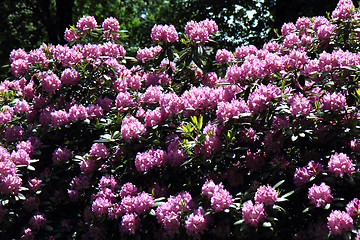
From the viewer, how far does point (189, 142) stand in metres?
3.00

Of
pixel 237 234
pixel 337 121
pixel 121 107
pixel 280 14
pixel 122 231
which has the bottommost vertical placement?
pixel 237 234

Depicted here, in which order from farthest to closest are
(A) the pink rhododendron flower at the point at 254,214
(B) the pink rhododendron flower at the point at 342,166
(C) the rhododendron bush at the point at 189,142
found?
1. (C) the rhododendron bush at the point at 189,142
2. (B) the pink rhododendron flower at the point at 342,166
3. (A) the pink rhododendron flower at the point at 254,214

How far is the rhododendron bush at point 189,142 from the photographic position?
108 inches

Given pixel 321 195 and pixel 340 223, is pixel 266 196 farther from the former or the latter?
pixel 340 223

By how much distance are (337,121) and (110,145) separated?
191 cm

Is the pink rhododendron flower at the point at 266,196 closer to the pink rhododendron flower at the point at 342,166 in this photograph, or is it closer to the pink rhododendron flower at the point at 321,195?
the pink rhododendron flower at the point at 321,195

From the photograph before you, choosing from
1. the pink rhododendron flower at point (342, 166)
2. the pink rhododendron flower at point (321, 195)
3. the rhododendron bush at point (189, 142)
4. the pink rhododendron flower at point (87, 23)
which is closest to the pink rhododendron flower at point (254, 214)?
the rhododendron bush at point (189, 142)

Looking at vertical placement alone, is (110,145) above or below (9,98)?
below

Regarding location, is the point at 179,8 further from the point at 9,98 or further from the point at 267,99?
the point at 267,99

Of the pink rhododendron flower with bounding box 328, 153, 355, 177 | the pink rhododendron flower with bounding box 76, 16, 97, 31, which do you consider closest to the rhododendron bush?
the pink rhododendron flower with bounding box 328, 153, 355, 177

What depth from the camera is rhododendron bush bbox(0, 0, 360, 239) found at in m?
2.75

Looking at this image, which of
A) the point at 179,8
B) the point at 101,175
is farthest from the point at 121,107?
the point at 179,8

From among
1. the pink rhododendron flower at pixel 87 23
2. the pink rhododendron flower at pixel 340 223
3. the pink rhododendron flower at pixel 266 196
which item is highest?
the pink rhododendron flower at pixel 87 23

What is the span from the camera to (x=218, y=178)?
3.16m
